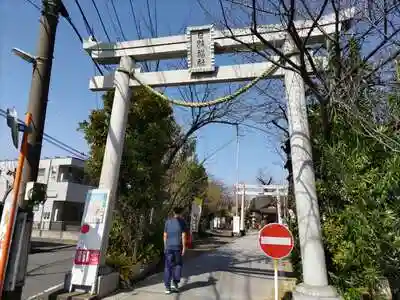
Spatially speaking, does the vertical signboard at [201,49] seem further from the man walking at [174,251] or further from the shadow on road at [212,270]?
the shadow on road at [212,270]

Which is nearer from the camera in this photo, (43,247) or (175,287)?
(175,287)

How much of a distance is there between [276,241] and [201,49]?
4175 millimetres

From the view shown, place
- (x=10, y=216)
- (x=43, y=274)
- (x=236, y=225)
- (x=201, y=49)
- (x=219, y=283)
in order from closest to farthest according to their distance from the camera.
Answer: (x=10, y=216), (x=201, y=49), (x=219, y=283), (x=43, y=274), (x=236, y=225)

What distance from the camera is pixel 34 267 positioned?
464 inches

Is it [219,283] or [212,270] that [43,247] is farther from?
[219,283]

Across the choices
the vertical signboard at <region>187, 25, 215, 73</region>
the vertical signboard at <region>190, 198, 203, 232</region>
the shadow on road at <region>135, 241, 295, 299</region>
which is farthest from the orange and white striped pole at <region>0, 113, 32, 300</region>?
the vertical signboard at <region>190, 198, 203, 232</region>

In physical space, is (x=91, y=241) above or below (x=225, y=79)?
below

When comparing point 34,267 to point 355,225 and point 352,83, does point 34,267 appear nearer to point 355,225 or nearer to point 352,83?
point 355,225

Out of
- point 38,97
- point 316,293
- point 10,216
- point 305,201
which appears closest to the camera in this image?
point 10,216

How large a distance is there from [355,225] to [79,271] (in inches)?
193

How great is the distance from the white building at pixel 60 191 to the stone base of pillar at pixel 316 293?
2741 cm

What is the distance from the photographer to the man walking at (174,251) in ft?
22.9

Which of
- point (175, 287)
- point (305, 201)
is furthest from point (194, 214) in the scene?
point (305, 201)

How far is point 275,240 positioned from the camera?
5.37m
